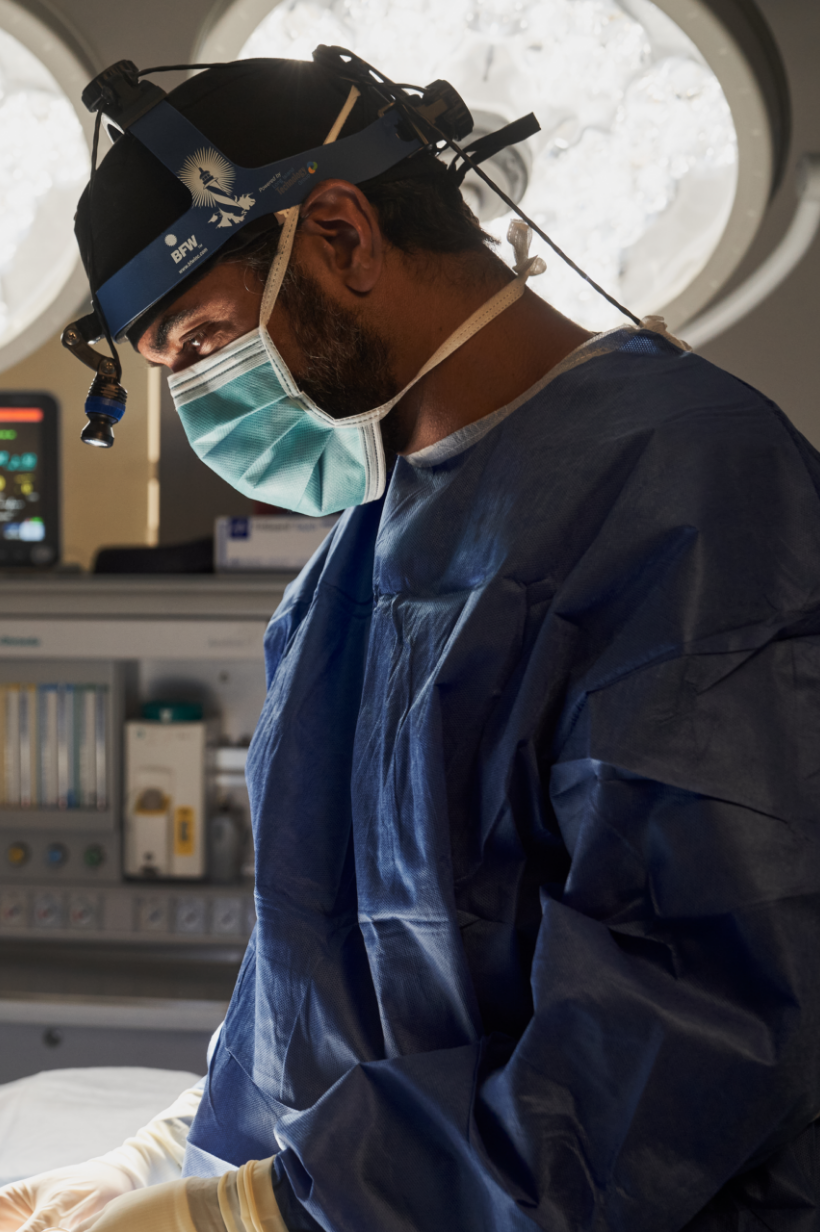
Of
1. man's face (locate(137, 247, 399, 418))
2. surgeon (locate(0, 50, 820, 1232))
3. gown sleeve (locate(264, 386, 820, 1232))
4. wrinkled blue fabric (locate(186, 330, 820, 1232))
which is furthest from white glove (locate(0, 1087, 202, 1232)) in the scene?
man's face (locate(137, 247, 399, 418))

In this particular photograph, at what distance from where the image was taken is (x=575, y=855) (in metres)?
0.64

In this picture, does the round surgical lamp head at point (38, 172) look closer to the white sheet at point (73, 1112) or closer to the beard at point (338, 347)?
the beard at point (338, 347)

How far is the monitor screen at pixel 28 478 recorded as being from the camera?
5.52 feet

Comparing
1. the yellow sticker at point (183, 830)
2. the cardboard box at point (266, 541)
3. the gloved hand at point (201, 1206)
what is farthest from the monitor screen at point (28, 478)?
the gloved hand at point (201, 1206)

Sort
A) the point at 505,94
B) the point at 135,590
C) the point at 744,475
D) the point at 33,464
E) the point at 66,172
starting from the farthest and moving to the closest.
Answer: the point at 33,464 < the point at 135,590 < the point at 66,172 < the point at 505,94 < the point at 744,475

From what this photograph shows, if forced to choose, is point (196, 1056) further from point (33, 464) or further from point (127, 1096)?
point (33, 464)

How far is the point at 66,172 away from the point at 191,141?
15.7 inches

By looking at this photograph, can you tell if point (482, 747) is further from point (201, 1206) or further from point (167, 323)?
point (167, 323)

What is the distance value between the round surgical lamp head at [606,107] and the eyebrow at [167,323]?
31cm

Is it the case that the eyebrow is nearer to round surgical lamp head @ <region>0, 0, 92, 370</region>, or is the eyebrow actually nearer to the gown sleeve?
round surgical lamp head @ <region>0, 0, 92, 370</region>

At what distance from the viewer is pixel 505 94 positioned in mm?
1057

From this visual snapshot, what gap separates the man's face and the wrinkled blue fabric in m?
0.12

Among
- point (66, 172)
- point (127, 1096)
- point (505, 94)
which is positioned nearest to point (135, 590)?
point (66, 172)

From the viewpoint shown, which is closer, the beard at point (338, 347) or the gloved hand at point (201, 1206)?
the gloved hand at point (201, 1206)
